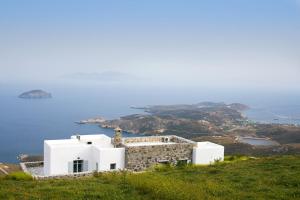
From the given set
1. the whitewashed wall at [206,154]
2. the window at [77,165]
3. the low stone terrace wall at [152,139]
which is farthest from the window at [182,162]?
the window at [77,165]

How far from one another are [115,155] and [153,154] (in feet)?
8.29

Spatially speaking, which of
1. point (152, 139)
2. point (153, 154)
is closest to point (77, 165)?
point (153, 154)

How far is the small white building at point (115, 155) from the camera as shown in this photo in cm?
2216

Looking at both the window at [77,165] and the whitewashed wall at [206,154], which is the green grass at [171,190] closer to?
the window at [77,165]

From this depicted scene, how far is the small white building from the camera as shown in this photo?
872 inches

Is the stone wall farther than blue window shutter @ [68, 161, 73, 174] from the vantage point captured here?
Yes

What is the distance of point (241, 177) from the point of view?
13.1 meters

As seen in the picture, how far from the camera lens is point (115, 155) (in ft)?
73.7

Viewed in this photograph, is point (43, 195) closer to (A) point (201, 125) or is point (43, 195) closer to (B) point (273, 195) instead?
(B) point (273, 195)

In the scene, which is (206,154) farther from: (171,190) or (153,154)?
(171,190)

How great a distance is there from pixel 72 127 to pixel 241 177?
110765mm

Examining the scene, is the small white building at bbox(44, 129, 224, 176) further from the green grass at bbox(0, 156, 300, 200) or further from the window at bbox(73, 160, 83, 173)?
the green grass at bbox(0, 156, 300, 200)

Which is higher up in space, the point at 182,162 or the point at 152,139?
the point at 152,139

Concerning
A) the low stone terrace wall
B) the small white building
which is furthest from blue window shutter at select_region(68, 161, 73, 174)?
the low stone terrace wall
